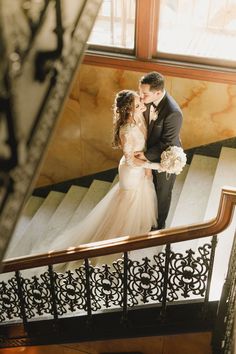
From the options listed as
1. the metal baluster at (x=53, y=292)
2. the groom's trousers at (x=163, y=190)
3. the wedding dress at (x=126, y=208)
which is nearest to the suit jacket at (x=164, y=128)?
the wedding dress at (x=126, y=208)

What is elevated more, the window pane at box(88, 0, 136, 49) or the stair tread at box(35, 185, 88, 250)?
the window pane at box(88, 0, 136, 49)

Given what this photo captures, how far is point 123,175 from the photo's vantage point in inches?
197

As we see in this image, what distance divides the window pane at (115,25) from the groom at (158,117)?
166 centimetres

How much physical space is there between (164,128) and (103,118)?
6.66 ft

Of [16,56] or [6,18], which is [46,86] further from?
[6,18]

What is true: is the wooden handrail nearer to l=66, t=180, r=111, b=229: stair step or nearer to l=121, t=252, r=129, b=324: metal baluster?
l=121, t=252, r=129, b=324: metal baluster

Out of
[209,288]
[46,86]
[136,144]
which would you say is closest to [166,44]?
[136,144]

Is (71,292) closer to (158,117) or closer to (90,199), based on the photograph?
(158,117)

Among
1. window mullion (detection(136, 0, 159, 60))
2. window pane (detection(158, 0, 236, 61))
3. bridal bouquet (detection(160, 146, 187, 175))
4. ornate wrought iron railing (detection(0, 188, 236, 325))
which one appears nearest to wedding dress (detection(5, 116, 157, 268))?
bridal bouquet (detection(160, 146, 187, 175))

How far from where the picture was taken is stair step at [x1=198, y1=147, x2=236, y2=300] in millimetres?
4359

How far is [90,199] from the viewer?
21.2ft

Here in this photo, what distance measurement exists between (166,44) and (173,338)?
10.7 ft

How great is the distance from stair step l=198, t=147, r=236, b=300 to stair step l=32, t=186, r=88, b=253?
1926 mm

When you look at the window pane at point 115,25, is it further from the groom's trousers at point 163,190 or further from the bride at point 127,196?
the groom's trousers at point 163,190
